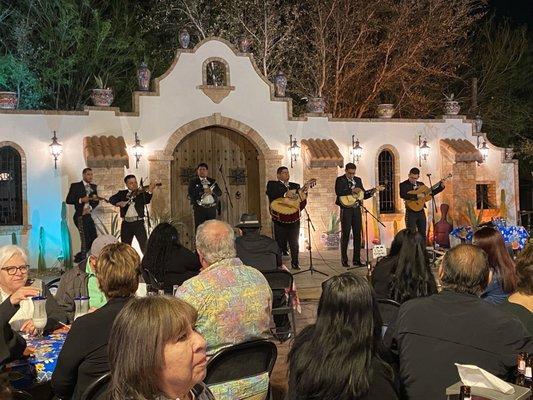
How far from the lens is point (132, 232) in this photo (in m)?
10.7

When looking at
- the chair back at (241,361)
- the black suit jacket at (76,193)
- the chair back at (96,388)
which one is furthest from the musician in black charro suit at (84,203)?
the chair back at (96,388)

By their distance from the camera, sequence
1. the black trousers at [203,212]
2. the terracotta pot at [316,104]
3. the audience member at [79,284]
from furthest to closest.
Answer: the terracotta pot at [316,104] < the black trousers at [203,212] < the audience member at [79,284]

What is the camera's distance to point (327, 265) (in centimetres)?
1113

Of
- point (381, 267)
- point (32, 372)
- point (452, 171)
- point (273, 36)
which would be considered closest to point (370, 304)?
point (32, 372)

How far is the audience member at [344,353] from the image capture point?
2.43m

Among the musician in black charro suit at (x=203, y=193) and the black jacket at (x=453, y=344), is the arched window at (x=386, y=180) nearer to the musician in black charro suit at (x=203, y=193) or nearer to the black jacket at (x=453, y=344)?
the musician in black charro suit at (x=203, y=193)

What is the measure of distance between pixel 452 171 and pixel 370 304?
41.0 feet

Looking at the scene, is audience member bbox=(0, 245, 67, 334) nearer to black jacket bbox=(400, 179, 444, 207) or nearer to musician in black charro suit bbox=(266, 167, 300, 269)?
musician in black charro suit bbox=(266, 167, 300, 269)

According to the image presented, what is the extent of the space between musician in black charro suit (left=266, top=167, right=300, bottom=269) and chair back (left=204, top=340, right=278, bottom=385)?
6.92 meters

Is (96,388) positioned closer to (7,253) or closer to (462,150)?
(7,253)

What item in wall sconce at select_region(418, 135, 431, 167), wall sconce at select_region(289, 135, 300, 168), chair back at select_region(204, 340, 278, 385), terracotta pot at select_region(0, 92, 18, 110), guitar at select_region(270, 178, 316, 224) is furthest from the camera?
wall sconce at select_region(418, 135, 431, 167)

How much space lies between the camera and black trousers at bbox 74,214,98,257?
10945mm

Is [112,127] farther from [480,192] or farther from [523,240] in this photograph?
[480,192]

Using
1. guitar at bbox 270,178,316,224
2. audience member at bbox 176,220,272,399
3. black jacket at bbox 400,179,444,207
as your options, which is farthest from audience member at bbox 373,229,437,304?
black jacket at bbox 400,179,444,207
